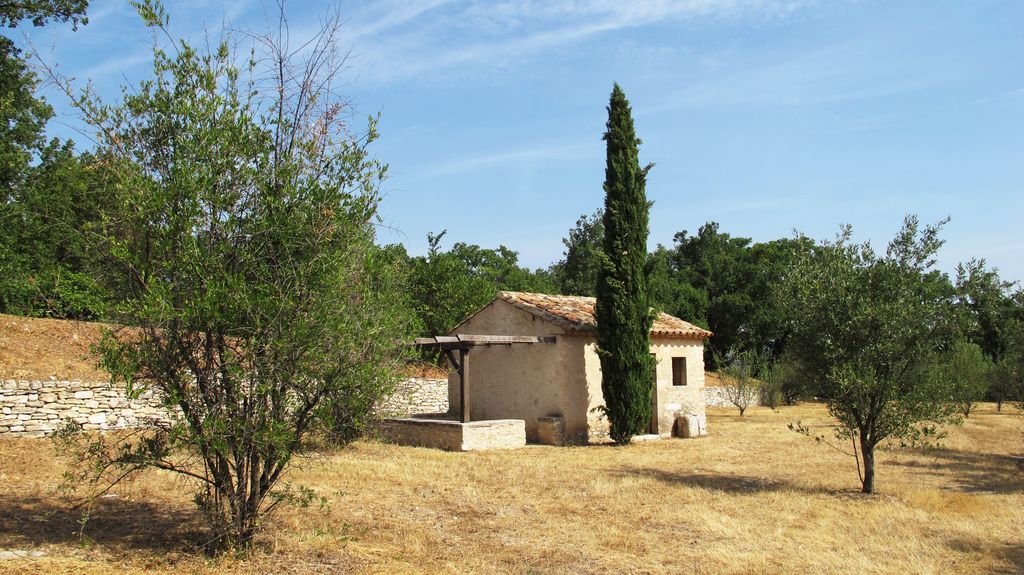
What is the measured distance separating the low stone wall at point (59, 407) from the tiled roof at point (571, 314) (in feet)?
30.2

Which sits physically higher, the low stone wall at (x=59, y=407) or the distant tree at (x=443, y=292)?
the distant tree at (x=443, y=292)

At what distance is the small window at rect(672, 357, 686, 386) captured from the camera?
20750mm

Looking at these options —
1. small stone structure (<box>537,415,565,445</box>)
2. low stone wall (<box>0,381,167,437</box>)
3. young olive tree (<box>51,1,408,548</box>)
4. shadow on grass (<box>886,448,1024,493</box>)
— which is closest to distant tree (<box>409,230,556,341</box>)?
small stone structure (<box>537,415,565,445</box>)

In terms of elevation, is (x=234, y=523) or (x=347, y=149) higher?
(x=347, y=149)

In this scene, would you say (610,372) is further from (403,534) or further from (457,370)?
(403,534)

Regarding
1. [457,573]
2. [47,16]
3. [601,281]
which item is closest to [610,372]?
[601,281]

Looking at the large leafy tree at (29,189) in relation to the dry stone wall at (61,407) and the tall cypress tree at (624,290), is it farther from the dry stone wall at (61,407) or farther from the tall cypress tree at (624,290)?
the tall cypress tree at (624,290)

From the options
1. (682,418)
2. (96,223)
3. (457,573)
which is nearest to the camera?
(96,223)

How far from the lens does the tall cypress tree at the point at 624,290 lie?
17.5 meters

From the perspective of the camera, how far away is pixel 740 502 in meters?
10.4

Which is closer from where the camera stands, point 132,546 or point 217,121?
point 217,121

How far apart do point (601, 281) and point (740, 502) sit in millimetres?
8331

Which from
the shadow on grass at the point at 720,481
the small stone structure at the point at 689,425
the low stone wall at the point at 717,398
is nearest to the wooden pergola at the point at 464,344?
the shadow on grass at the point at 720,481

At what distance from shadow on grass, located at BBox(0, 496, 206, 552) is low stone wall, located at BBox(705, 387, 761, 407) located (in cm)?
2900
